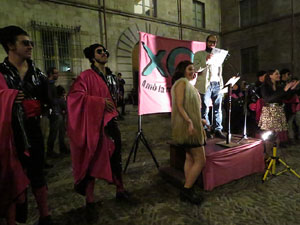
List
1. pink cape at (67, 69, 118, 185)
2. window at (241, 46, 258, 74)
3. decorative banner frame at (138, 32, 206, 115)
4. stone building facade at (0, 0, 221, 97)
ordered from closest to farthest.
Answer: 1. pink cape at (67, 69, 118, 185)
2. decorative banner frame at (138, 32, 206, 115)
3. stone building facade at (0, 0, 221, 97)
4. window at (241, 46, 258, 74)

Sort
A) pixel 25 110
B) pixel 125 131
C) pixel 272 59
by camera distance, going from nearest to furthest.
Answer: pixel 25 110 → pixel 125 131 → pixel 272 59

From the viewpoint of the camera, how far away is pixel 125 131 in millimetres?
7090

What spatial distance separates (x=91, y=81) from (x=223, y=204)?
2.12 m

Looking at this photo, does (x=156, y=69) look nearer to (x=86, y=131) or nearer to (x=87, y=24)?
(x=86, y=131)

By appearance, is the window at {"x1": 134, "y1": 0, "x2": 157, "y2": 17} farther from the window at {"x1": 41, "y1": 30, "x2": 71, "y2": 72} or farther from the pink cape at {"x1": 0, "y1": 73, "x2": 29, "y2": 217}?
the pink cape at {"x1": 0, "y1": 73, "x2": 29, "y2": 217}

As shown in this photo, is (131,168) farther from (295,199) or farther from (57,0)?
(57,0)

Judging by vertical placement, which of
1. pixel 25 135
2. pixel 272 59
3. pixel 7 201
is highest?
pixel 272 59

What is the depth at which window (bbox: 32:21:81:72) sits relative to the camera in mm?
9469

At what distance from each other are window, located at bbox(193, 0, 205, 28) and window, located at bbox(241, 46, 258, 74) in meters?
3.74

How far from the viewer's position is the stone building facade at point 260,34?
13.2m

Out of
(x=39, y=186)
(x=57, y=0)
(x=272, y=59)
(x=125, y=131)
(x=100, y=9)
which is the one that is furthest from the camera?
(x=272, y=59)

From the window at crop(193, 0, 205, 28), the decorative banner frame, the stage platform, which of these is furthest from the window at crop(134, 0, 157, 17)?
the stage platform

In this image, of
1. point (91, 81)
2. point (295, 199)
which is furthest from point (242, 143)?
point (91, 81)

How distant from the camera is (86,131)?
2.26m
